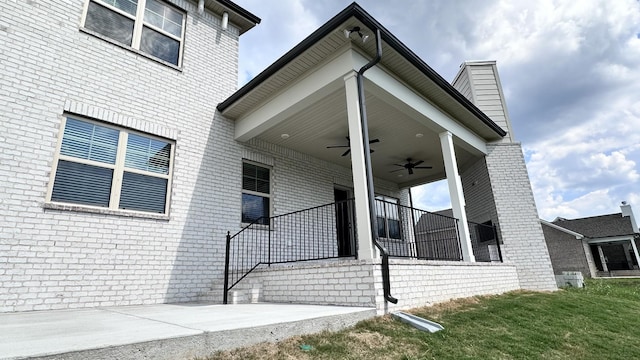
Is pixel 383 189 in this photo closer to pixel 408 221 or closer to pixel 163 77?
pixel 408 221

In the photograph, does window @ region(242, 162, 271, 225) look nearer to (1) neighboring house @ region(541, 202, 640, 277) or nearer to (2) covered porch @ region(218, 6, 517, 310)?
(2) covered porch @ region(218, 6, 517, 310)

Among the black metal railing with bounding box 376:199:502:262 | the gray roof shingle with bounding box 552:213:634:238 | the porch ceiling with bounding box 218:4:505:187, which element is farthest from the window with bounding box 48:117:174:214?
the gray roof shingle with bounding box 552:213:634:238

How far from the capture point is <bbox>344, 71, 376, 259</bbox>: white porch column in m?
4.07

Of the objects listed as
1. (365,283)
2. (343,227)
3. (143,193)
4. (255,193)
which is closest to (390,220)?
(343,227)

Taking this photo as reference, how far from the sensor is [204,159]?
613cm

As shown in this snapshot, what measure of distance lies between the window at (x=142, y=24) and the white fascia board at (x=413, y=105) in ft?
13.4

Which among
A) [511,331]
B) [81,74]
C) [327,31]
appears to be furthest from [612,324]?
[81,74]

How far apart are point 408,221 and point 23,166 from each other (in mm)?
9831

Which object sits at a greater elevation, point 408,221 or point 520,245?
point 408,221

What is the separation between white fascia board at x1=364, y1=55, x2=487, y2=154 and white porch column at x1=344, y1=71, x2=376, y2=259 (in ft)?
1.39

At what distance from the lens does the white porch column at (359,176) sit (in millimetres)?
4066

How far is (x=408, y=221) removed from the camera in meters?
10.9

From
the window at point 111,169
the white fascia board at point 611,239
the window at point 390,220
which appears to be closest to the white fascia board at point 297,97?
the window at point 111,169

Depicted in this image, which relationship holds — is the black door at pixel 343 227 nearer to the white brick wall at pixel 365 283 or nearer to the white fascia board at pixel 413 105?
the white fascia board at pixel 413 105
